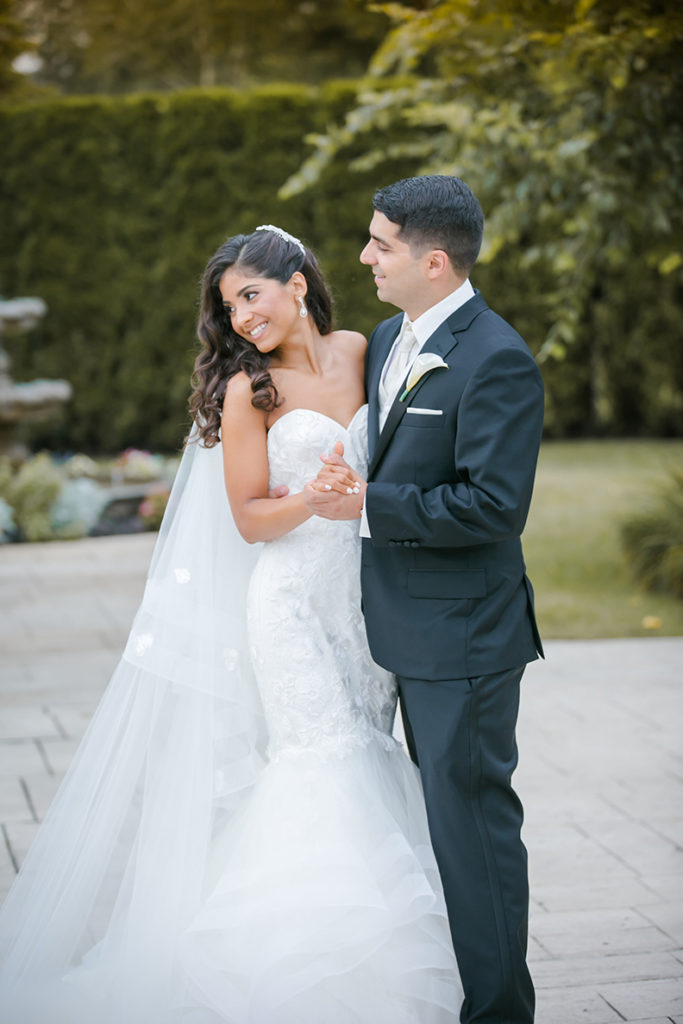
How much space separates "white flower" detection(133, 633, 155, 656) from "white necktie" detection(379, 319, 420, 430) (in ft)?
2.52

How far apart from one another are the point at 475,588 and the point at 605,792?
192 cm

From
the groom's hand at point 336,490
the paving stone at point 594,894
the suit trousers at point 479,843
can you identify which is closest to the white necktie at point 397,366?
the groom's hand at point 336,490

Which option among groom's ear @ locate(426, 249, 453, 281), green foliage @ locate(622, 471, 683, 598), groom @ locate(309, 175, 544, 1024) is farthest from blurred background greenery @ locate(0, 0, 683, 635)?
groom's ear @ locate(426, 249, 453, 281)

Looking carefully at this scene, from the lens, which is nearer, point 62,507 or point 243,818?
point 243,818

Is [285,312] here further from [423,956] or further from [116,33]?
[116,33]

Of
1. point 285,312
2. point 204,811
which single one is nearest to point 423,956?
point 204,811

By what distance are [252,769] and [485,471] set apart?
1.03 m

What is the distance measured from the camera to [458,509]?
2.31 m

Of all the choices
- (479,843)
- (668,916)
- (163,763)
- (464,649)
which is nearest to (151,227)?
(163,763)

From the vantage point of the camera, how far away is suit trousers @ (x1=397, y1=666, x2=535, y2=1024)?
2.44 meters

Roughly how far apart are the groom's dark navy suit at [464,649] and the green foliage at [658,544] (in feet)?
15.2

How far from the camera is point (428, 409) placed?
95.0 inches

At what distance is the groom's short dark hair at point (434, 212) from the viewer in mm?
2367

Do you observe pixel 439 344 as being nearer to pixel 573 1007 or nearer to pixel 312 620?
pixel 312 620
